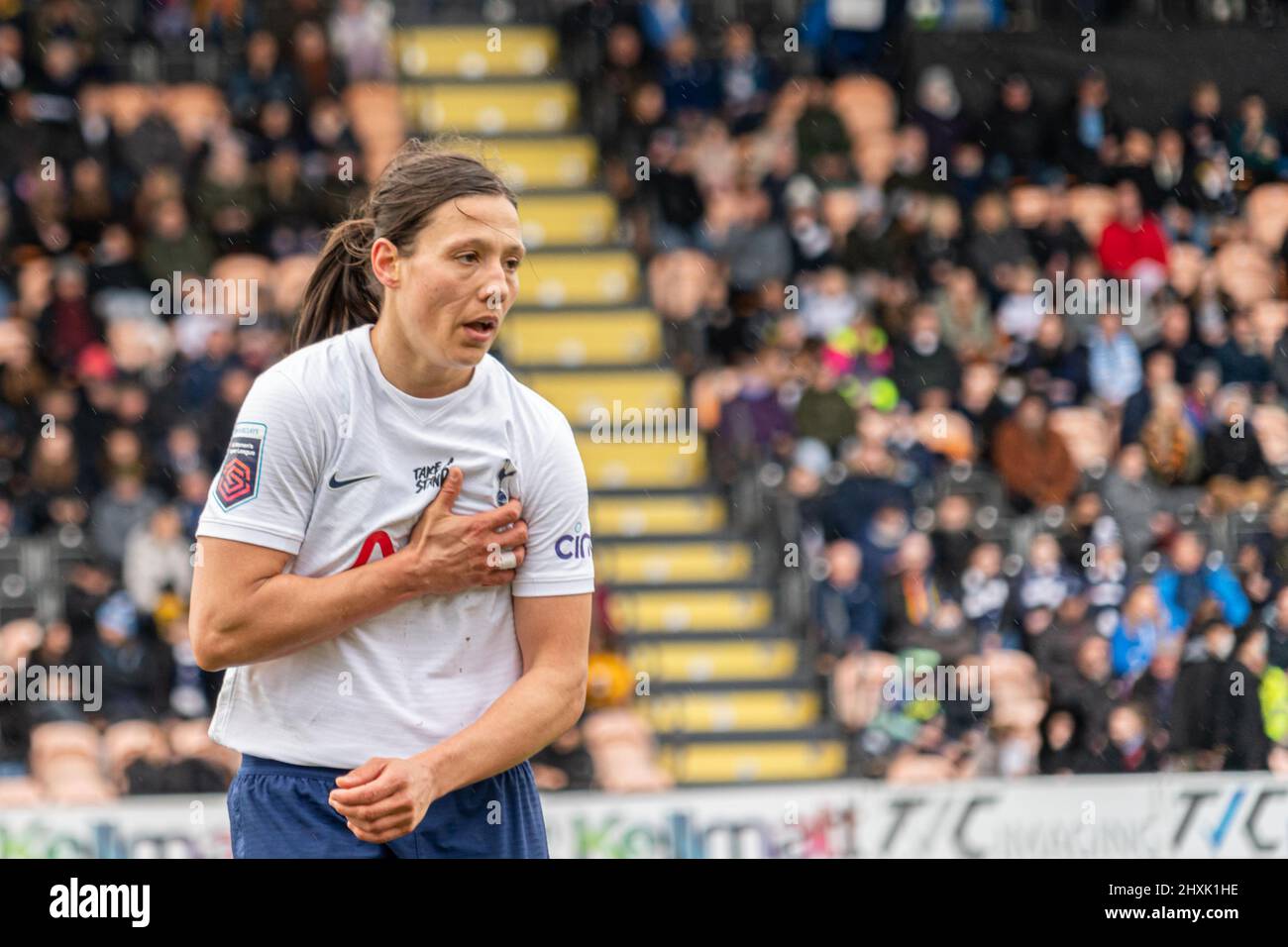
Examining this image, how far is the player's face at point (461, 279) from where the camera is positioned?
323 cm

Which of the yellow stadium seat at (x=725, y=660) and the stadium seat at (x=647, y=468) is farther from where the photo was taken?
the stadium seat at (x=647, y=468)

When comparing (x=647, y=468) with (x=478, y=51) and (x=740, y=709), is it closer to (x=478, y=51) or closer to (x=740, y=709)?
(x=740, y=709)

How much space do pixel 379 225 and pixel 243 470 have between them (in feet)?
1.53

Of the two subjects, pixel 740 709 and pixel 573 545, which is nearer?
pixel 573 545

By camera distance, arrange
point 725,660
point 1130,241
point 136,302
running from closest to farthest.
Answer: point 725,660 < point 136,302 < point 1130,241

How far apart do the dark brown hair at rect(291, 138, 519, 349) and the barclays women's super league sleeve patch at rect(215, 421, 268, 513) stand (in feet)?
1.18

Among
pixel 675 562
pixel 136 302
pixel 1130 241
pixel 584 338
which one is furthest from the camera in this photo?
pixel 1130 241

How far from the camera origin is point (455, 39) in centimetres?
1491

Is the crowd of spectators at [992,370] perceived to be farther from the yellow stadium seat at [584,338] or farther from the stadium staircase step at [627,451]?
the yellow stadium seat at [584,338]

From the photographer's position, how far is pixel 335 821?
10.8 ft

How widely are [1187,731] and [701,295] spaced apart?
13.1 ft

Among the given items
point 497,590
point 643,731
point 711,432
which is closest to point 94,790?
point 643,731

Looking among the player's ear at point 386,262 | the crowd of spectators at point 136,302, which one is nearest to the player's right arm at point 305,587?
the player's ear at point 386,262

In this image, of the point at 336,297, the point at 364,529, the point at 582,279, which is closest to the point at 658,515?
the point at 582,279
